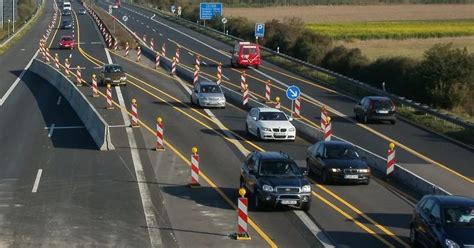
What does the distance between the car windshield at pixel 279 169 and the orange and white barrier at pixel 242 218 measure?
3.73m

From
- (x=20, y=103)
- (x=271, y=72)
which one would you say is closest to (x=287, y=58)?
(x=271, y=72)

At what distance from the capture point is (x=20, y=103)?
46031 mm

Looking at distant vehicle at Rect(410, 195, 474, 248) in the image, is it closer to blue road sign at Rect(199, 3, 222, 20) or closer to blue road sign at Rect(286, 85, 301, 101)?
blue road sign at Rect(286, 85, 301, 101)

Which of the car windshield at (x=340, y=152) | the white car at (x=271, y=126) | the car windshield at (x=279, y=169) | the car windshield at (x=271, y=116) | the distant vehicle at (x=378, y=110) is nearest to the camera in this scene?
the car windshield at (x=279, y=169)

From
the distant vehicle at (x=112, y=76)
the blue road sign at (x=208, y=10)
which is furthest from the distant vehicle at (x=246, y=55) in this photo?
the blue road sign at (x=208, y=10)

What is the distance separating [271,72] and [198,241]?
1754 inches

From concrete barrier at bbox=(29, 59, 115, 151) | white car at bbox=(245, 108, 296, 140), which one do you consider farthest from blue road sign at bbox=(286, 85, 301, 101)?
concrete barrier at bbox=(29, 59, 115, 151)

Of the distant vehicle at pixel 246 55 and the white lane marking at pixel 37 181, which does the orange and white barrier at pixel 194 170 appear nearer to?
the white lane marking at pixel 37 181

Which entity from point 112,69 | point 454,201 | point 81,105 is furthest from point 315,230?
point 112,69

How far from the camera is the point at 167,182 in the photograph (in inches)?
1050

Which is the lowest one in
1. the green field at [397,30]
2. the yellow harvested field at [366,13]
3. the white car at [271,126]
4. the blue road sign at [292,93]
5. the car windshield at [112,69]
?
the yellow harvested field at [366,13]

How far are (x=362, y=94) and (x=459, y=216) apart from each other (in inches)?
1345

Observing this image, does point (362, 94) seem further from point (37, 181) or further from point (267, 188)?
point (267, 188)

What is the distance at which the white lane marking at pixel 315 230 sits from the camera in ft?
64.7
